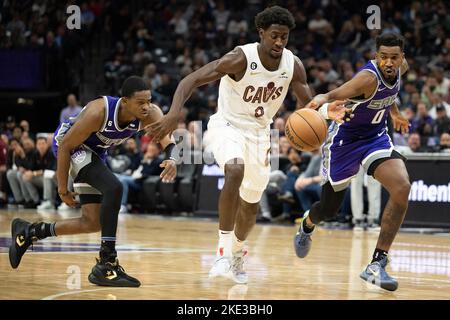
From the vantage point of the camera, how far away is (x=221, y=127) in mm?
7145

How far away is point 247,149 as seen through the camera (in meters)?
7.14

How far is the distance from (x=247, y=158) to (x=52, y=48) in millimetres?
15864

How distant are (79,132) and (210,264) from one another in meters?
2.19

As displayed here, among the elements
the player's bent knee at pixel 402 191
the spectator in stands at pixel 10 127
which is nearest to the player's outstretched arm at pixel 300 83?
the player's bent knee at pixel 402 191

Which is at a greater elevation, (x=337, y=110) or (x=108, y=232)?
(x=337, y=110)

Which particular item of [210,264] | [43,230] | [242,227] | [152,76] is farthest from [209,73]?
[152,76]

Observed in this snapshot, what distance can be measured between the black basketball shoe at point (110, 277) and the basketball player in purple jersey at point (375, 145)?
1.78m

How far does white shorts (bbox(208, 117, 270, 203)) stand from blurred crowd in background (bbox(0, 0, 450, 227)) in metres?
6.89

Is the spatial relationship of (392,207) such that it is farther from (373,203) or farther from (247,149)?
(373,203)

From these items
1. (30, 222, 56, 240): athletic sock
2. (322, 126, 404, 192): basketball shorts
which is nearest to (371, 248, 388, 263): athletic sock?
(322, 126, 404, 192): basketball shorts

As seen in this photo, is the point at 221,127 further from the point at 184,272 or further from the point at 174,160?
the point at 184,272

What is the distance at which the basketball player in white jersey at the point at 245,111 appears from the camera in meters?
6.84

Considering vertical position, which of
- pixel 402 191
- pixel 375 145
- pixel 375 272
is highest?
pixel 375 145

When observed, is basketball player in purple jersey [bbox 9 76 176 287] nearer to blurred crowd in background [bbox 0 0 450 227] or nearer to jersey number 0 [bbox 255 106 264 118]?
jersey number 0 [bbox 255 106 264 118]
